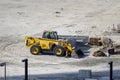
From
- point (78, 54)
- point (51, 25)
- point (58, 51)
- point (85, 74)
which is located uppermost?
point (51, 25)

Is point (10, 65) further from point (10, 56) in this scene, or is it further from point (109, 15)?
point (109, 15)

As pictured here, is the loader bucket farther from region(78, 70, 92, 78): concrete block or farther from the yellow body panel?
region(78, 70, 92, 78): concrete block

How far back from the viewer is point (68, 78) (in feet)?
150

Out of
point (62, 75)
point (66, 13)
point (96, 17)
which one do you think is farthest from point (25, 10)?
point (62, 75)

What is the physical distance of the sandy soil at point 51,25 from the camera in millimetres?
50344

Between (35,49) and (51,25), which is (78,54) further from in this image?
(51,25)

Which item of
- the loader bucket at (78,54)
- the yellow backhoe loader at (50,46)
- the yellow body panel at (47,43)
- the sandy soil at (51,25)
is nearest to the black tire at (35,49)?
the yellow backhoe loader at (50,46)

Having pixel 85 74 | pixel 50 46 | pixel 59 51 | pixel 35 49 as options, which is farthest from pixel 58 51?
pixel 85 74

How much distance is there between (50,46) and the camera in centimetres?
5375

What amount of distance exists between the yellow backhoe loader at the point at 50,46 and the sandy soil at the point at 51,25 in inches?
27.6

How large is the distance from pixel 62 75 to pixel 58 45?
6.97 metres

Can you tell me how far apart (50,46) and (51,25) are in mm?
15484

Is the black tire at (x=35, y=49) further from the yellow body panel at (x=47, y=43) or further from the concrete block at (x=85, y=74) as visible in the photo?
the concrete block at (x=85, y=74)

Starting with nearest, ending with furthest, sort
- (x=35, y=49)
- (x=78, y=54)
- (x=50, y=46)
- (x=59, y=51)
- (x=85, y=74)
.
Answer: (x=85, y=74) → (x=59, y=51) → (x=78, y=54) → (x=50, y=46) → (x=35, y=49)
